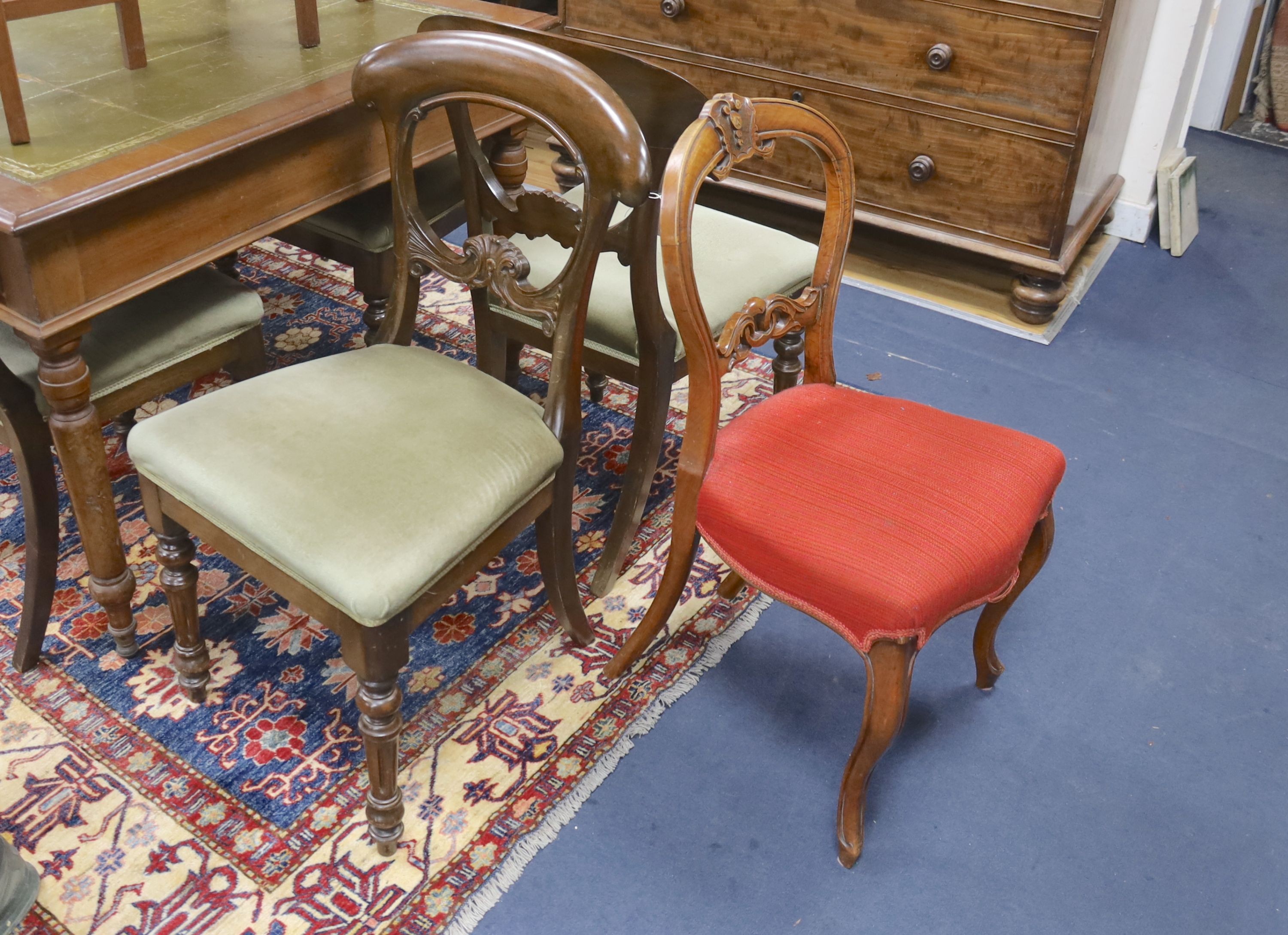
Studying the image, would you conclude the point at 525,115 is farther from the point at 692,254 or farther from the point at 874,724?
the point at 874,724

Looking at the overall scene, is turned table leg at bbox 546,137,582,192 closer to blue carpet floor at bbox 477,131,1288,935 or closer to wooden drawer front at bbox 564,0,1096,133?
wooden drawer front at bbox 564,0,1096,133

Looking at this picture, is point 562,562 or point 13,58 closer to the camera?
point 13,58

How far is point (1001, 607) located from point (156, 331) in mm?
1380

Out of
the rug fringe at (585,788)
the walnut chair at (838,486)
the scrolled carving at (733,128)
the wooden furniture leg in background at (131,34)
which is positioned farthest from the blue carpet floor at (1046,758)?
the wooden furniture leg in background at (131,34)

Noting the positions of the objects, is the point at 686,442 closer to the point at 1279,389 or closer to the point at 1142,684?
the point at 1142,684

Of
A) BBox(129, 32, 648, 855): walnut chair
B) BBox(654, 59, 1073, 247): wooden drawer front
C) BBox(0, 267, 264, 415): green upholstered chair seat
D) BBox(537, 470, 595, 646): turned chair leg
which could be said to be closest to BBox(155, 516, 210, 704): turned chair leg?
BBox(129, 32, 648, 855): walnut chair

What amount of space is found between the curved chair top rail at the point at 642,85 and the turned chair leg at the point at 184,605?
2.62 ft

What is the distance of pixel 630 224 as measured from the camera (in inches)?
61.2

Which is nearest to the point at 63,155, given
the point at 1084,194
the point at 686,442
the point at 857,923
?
the point at 686,442

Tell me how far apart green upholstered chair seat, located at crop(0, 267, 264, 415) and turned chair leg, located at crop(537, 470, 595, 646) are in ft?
1.96

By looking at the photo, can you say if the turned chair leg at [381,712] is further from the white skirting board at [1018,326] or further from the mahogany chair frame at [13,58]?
the white skirting board at [1018,326]

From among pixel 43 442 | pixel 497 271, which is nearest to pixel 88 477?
pixel 43 442

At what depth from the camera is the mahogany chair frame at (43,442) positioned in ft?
5.24

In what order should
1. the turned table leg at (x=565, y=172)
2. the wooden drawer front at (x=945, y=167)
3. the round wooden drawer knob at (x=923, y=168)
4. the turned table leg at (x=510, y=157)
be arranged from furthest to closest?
the turned table leg at (x=565, y=172) → the round wooden drawer knob at (x=923, y=168) → the wooden drawer front at (x=945, y=167) → the turned table leg at (x=510, y=157)
